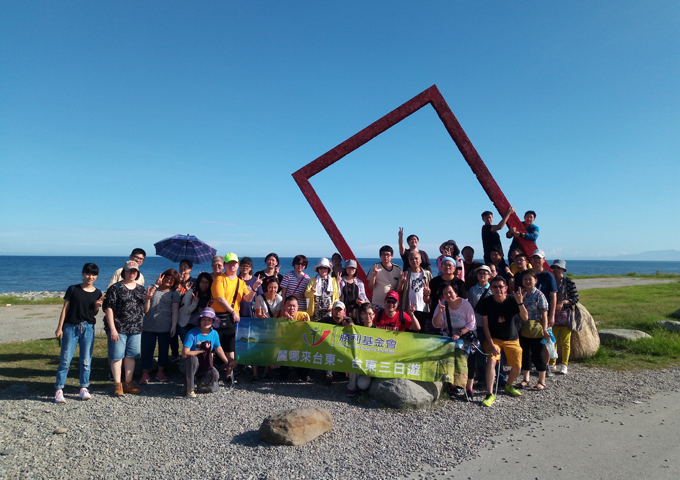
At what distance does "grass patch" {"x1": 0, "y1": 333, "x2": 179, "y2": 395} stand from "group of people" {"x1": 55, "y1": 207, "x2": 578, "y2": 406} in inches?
20.0

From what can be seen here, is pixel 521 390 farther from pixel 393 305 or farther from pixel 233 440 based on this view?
pixel 233 440

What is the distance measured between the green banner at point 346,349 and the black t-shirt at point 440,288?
0.77 m

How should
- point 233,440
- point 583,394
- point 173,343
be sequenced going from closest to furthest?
1. point 233,440
2. point 583,394
3. point 173,343

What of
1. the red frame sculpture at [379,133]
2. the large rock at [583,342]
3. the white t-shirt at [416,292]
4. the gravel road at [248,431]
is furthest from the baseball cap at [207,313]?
the large rock at [583,342]

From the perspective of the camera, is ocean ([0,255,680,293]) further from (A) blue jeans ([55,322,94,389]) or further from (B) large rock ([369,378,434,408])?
(B) large rock ([369,378,434,408])

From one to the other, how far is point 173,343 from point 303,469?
410 cm

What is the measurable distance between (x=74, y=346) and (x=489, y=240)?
22.7 ft

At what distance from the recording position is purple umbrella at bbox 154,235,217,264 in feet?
25.7

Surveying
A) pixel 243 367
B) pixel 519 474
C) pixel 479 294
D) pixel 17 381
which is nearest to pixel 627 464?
pixel 519 474

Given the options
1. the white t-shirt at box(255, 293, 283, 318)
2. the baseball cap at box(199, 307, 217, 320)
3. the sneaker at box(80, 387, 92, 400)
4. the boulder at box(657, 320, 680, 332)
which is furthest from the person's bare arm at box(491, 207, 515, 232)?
the sneaker at box(80, 387, 92, 400)

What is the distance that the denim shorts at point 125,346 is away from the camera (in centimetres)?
542

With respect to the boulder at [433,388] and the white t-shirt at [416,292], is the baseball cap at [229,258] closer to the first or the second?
the white t-shirt at [416,292]

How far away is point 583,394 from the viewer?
5.56 meters

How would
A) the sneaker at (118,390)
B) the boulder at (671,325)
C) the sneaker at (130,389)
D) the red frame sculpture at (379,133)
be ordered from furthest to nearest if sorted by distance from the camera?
the boulder at (671,325), the red frame sculpture at (379,133), the sneaker at (130,389), the sneaker at (118,390)
